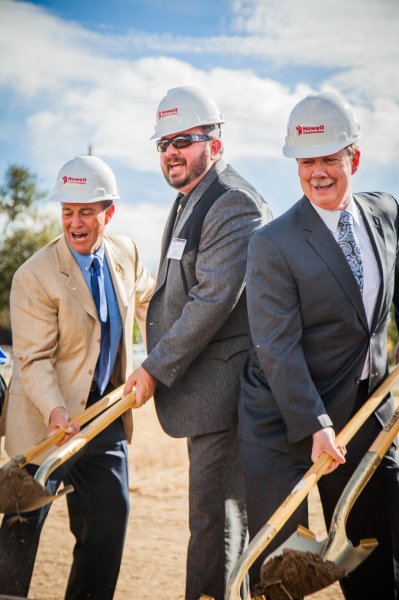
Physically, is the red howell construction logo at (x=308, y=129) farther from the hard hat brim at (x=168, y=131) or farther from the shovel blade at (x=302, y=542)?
the shovel blade at (x=302, y=542)

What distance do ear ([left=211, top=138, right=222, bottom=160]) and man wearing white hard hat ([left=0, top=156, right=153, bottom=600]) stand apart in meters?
0.61

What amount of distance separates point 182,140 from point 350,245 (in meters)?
1.09

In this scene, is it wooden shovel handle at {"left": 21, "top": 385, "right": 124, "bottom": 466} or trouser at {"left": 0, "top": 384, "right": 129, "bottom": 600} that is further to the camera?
trouser at {"left": 0, "top": 384, "right": 129, "bottom": 600}

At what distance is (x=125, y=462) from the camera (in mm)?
4758

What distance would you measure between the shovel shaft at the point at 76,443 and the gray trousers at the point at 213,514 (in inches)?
15.4

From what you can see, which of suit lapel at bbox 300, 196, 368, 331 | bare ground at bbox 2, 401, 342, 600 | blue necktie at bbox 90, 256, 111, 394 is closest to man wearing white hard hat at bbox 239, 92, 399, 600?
suit lapel at bbox 300, 196, 368, 331

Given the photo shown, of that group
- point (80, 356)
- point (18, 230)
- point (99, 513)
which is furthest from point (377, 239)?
point (18, 230)

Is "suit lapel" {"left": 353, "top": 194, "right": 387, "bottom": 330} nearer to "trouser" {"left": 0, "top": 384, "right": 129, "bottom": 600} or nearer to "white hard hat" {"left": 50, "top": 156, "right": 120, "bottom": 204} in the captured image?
"white hard hat" {"left": 50, "top": 156, "right": 120, "bottom": 204}

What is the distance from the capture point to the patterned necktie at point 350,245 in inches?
147

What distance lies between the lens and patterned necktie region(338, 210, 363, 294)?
147 inches

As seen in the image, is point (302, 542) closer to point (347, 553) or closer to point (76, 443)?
point (347, 553)

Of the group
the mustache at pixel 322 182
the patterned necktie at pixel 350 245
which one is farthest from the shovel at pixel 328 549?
the mustache at pixel 322 182

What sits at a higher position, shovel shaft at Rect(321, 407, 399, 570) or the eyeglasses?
the eyeglasses

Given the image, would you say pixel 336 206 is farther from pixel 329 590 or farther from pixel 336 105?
pixel 329 590
